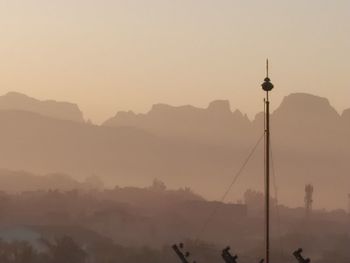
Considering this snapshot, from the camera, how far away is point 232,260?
34.7m

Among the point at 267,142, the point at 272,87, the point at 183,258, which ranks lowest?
Answer: the point at 183,258

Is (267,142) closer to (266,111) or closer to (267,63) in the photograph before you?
(266,111)

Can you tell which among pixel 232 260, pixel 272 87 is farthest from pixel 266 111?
pixel 232 260

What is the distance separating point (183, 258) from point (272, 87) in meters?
8.76

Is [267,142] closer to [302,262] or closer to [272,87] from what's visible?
[272,87]

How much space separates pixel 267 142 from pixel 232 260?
5167 millimetres

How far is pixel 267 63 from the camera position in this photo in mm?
36219

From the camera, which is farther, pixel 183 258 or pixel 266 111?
pixel 183 258

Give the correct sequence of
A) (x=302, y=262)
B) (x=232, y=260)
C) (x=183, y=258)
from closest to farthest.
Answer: (x=302, y=262)
(x=232, y=260)
(x=183, y=258)

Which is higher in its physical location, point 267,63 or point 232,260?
point 267,63

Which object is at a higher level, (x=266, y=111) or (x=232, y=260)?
(x=266, y=111)

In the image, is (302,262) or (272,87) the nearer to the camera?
(302,262)

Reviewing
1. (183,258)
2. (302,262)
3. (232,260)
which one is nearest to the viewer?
(302,262)

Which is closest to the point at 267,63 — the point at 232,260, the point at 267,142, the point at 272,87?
the point at 272,87
